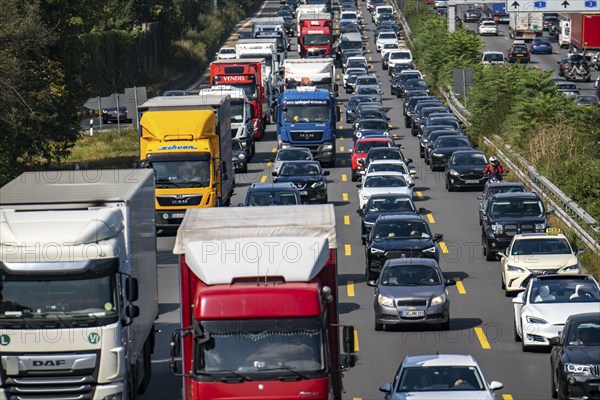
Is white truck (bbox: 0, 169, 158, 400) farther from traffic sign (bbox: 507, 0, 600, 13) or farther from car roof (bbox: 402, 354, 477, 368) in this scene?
traffic sign (bbox: 507, 0, 600, 13)

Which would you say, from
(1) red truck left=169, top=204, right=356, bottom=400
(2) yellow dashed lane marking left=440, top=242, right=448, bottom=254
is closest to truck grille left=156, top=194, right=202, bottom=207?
(2) yellow dashed lane marking left=440, top=242, right=448, bottom=254

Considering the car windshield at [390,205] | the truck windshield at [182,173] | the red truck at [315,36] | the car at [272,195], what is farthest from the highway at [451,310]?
the red truck at [315,36]

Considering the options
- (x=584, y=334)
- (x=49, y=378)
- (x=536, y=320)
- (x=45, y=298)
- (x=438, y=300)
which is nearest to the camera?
(x=45, y=298)

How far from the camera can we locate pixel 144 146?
135 feet

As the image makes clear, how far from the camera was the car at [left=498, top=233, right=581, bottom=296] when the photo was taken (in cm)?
3244

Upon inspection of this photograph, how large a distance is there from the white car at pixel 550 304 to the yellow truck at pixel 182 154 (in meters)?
15.2

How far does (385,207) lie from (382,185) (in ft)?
15.9

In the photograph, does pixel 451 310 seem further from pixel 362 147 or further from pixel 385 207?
pixel 362 147

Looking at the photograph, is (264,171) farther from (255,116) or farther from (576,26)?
(576,26)

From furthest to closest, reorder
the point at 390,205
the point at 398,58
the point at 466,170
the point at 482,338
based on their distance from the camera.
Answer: the point at 398,58 < the point at 466,170 < the point at 390,205 < the point at 482,338

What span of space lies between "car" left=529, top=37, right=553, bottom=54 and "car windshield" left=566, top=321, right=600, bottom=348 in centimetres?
8768

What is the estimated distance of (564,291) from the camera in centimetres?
2734

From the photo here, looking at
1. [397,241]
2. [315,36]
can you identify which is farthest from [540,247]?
[315,36]

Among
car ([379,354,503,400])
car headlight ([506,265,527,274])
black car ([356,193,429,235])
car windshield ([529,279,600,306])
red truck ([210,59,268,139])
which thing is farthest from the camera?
red truck ([210,59,268,139])
